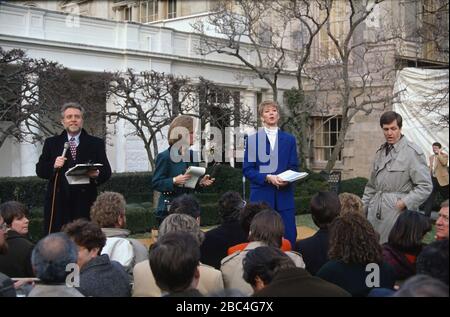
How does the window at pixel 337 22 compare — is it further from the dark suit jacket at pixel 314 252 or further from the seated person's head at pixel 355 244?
the seated person's head at pixel 355 244

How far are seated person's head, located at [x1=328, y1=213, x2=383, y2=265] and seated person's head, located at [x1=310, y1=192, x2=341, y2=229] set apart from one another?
0.96 m

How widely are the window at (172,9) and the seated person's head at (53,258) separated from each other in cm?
2181

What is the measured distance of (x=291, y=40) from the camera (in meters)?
21.4

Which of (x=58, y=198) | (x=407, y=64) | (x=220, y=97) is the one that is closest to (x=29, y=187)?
(x=220, y=97)

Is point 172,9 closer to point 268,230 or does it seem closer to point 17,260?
point 17,260

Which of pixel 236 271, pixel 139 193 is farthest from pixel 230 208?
pixel 139 193

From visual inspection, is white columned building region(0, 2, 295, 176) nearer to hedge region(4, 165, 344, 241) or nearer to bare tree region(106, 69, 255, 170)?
hedge region(4, 165, 344, 241)

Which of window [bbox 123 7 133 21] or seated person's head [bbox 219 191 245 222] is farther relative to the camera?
window [bbox 123 7 133 21]

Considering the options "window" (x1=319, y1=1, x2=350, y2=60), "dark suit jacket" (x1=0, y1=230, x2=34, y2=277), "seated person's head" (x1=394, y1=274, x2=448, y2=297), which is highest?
"window" (x1=319, y1=1, x2=350, y2=60)

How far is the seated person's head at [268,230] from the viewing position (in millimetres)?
3626

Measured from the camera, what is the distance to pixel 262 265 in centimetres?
297

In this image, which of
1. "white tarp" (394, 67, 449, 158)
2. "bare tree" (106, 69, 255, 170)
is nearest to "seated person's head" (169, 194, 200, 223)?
"bare tree" (106, 69, 255, 170)

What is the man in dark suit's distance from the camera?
16.2 feet
